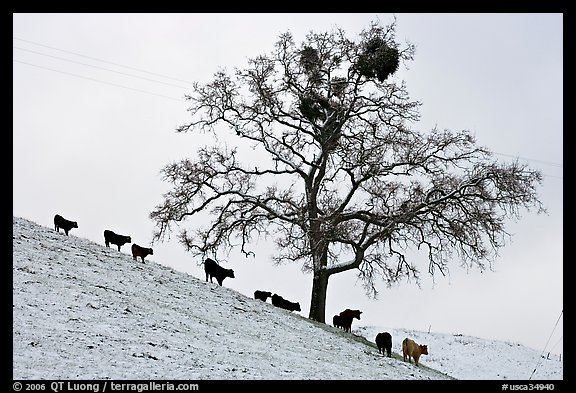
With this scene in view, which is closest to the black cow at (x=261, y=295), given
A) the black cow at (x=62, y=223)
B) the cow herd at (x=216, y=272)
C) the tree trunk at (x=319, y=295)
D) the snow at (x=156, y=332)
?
the cow herd at (x=216, y=272)

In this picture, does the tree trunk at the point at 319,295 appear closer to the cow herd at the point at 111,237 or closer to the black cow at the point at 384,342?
the black cow at the point at 384,342

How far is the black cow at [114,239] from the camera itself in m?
26.4

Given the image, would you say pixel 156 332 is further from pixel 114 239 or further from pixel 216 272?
pixel 114 239

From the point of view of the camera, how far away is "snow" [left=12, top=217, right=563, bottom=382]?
14875 mm

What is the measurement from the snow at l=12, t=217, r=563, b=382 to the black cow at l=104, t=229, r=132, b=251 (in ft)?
1.02

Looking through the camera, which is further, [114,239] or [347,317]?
[114,239]

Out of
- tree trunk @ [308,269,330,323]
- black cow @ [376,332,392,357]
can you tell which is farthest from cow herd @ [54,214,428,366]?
black cow @ [376,332,392,357]

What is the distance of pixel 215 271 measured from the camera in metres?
26.5

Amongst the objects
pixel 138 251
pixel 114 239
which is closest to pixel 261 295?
pixel 138 251

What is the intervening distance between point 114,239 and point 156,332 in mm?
9342

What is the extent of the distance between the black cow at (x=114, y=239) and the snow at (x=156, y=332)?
312 millimetres
